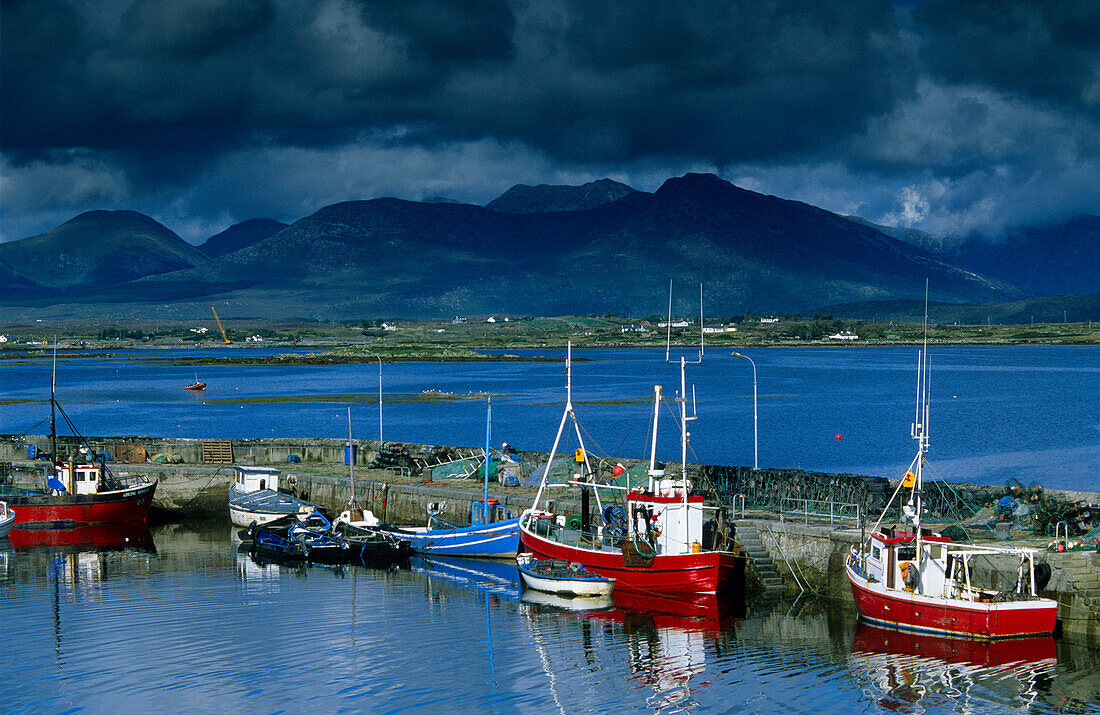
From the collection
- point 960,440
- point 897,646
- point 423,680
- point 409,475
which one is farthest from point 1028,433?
point 423,680

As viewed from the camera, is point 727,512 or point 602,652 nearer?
point 602,652

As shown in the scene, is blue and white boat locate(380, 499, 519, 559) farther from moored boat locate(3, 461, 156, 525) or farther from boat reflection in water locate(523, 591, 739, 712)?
moored boat locate(3, 461, 156, 525)

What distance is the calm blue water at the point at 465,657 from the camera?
28312 millimetres

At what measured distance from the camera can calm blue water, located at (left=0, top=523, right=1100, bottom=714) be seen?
92.9 ft

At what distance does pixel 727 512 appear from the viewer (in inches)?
1604

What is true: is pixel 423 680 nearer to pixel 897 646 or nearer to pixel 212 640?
pixel 212 640

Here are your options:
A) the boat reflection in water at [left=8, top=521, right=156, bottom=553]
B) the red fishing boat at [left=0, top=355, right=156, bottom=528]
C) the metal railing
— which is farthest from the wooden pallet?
the metal railing

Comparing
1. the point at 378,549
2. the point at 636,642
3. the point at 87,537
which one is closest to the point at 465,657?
the point at 636,642

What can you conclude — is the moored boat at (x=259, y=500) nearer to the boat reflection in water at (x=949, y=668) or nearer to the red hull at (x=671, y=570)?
the red hull at (x=671, y=570)

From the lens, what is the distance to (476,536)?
1790 inches

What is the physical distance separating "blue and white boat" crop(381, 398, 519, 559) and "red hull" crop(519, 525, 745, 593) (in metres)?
5.57

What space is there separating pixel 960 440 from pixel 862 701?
72.2 metres

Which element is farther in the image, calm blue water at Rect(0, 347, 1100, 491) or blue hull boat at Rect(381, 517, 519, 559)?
calm blue water at Rect(0, 347, 1100, 491)

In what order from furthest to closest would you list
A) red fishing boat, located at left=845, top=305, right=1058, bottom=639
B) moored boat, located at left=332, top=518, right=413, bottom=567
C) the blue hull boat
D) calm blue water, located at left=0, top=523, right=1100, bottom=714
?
1. moored boat, located at left=332, top=518, right=413, bottom=567
2. the blue hull boat
3. red fishing boat, located at left=845, top=305, right=1058, bottom=639
4. calm blue water, located at left=0, top=523, right=1100, bottom=714
